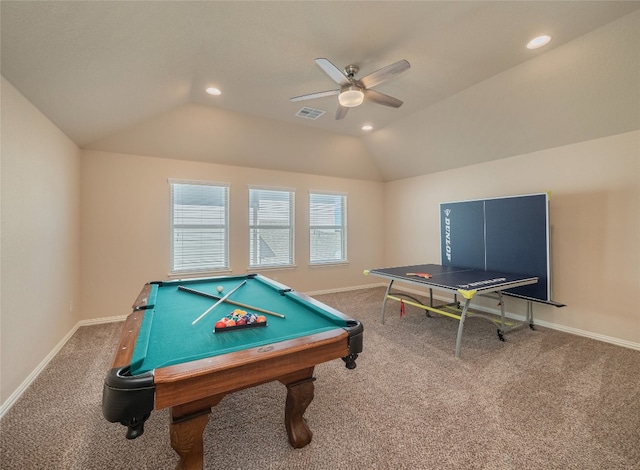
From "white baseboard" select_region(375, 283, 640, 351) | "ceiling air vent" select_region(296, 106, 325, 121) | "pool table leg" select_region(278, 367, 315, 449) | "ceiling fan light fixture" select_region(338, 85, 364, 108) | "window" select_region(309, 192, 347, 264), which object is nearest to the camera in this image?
"pool table leg" select_region(278, 367, 315, 449)

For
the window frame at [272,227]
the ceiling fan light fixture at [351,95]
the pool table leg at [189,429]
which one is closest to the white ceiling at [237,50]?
the ceiling fan light fixture at [351,95]

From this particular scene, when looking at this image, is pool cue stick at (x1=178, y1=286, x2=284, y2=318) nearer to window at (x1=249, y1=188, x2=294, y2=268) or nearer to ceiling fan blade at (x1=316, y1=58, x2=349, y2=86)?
ceiling fan blade at (x1=316, y1=58, x2=349, y2=86)

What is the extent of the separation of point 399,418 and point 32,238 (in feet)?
11.5

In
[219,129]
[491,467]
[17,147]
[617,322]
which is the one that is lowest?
[491,467]

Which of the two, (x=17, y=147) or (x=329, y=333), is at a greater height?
(x=17, y=147)

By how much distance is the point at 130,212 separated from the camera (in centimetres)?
405

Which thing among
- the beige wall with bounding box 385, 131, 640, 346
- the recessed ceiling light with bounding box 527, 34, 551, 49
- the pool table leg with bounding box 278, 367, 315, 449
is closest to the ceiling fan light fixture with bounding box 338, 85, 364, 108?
the recessed ceiling light with bounding box 527, 34, 551, 49

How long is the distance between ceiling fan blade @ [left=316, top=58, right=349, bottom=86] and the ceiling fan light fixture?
0.07m

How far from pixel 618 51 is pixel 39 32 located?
4.61 metres

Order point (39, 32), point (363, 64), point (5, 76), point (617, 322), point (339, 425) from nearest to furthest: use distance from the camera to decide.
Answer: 1. point (39, 32)
2. point (339, 425)
3. point (5, 76)
4. point (363, 64)
5. point (617, 322)

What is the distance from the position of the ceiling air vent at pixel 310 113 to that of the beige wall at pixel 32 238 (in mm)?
2816

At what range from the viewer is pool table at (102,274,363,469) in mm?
1032

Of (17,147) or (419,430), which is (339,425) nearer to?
(419,430)

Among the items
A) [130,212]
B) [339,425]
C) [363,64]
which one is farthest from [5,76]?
[339,425]
